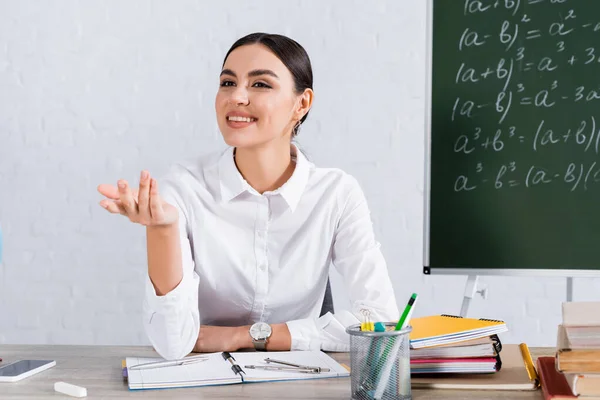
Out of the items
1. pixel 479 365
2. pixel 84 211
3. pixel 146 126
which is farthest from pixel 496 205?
pixel 84 211

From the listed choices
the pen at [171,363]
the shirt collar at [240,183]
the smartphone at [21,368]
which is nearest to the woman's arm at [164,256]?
the pen at [171,363]

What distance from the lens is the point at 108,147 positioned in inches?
120

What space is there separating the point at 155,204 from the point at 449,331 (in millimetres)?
565

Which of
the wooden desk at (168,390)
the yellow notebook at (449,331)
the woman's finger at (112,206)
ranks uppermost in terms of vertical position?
the woman's finger at (112,206)

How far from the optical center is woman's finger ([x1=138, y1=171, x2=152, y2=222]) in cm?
123

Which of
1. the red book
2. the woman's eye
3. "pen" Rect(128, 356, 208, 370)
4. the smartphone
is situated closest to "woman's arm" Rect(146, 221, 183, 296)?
"pen" Rect(128, 356, 208, 370)

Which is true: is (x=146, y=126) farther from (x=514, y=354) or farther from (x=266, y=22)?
(x=514, y=354)

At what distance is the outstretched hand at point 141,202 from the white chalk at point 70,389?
29cm

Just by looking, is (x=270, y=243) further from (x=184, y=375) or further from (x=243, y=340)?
(x=184, y=375)

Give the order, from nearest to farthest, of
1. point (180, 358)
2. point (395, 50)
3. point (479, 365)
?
point (479, 365) → point (180, 358) → point (395, 50)

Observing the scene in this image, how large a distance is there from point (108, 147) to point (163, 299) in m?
1.73

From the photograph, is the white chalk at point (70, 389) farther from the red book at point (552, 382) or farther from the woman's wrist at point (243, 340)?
the red book at point (552, 382)

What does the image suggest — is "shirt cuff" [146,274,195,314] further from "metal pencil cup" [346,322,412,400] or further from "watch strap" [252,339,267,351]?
"metal pencil cup" [346,322,412,400]

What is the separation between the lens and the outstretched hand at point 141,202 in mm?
1224
